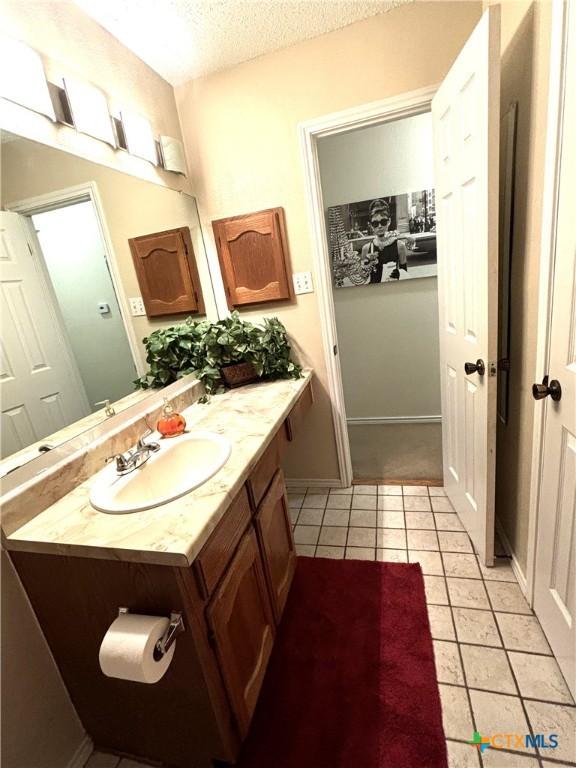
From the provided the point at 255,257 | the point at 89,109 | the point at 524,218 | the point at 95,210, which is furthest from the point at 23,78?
the point at 524,218

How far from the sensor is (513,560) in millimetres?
1526

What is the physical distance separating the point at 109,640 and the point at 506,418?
1592 mm

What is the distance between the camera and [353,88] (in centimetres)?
166

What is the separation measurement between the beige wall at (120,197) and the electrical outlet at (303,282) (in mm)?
507

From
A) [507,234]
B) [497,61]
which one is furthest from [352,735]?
[497,61]

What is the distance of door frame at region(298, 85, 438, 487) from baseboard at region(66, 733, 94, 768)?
5.36 feet

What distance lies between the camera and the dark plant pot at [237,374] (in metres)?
1.88

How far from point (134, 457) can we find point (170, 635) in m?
0.54

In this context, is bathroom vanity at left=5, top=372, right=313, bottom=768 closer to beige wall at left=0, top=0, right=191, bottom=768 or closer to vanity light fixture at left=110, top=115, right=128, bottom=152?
beige wall at left=0, top=0, right=191, bottom=768

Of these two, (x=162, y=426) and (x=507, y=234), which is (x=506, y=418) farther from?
(x=162, y=426)

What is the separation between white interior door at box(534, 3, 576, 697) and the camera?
0.89 meters

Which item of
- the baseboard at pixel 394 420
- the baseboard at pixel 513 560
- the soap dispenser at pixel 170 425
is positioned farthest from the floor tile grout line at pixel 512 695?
the baseboard at pixel 394 420

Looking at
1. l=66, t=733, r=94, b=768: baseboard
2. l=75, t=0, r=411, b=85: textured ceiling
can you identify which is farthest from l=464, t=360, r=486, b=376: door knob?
l=66, t=733, r=94, b=768: baseboard

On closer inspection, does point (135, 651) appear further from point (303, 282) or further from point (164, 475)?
point (303, 282)
